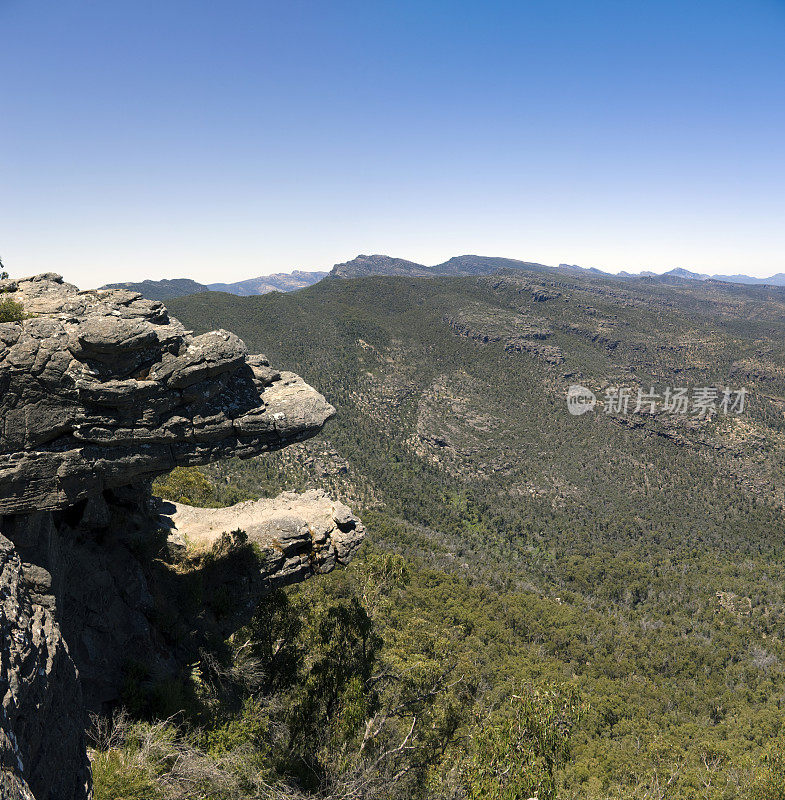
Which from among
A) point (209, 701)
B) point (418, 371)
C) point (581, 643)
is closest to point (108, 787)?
point (209, 701)

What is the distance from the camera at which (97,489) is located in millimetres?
15250

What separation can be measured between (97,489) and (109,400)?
357 centimetres

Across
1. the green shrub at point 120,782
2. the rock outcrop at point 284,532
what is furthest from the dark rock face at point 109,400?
the rock outcrop at point 284,532

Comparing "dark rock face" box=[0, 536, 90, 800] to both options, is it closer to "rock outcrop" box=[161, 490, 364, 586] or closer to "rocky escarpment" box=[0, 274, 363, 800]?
"rocky escarpment" box=[0, 274, 363, 800]

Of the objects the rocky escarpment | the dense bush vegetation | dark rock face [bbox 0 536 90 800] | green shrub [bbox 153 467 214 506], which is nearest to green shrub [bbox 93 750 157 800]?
dark rock face [bbox 0 536 90 800]

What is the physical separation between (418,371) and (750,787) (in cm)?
15134

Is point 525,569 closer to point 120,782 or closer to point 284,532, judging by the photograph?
point 284,532

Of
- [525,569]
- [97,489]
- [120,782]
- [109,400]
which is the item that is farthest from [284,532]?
[525,569]

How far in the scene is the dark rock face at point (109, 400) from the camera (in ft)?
43.2

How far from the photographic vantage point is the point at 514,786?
49.5ft

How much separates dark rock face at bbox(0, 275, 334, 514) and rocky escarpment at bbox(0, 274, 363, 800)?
0.04 metres

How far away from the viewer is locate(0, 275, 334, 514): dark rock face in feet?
43.2

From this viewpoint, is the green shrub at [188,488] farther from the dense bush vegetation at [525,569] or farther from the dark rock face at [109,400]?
the dark rock face at [109,400]

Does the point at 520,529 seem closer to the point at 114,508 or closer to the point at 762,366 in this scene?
the point at 114,508
